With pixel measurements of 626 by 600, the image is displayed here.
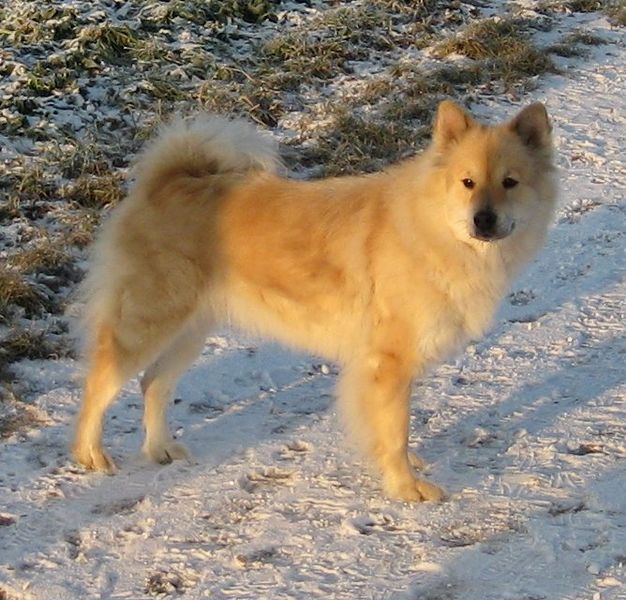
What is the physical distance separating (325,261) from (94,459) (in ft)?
3.85

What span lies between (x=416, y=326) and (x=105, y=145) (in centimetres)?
379

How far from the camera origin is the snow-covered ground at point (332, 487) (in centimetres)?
316

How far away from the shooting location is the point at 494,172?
11.9 feet

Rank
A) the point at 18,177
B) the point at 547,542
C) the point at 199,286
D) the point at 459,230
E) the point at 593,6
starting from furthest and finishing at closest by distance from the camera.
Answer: the point at 593,6 → the point at 18,177 → the point at 199,286 → the point at 459,230 → the point at 547,542

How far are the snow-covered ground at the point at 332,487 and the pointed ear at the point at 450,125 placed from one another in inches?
48.9

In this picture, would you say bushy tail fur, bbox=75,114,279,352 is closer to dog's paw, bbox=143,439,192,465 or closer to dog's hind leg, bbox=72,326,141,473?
dog's hind leg, bbox=72,326,141,473

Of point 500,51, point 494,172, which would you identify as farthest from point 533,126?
point 500,51

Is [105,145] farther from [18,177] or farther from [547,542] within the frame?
[547,542]

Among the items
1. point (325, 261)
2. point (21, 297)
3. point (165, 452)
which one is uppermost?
point (325, 261)

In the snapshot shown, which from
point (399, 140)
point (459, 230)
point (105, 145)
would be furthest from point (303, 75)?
point (459, 230)

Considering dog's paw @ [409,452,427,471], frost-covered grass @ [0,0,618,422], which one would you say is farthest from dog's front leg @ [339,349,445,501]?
frost-covered grass @ [0,0,618,422]

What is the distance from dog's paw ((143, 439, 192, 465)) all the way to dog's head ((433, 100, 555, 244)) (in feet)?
4.51

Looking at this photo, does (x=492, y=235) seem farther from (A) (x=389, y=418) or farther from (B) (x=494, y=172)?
(A) (x=389, y=418)

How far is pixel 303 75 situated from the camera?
815 centimetres
